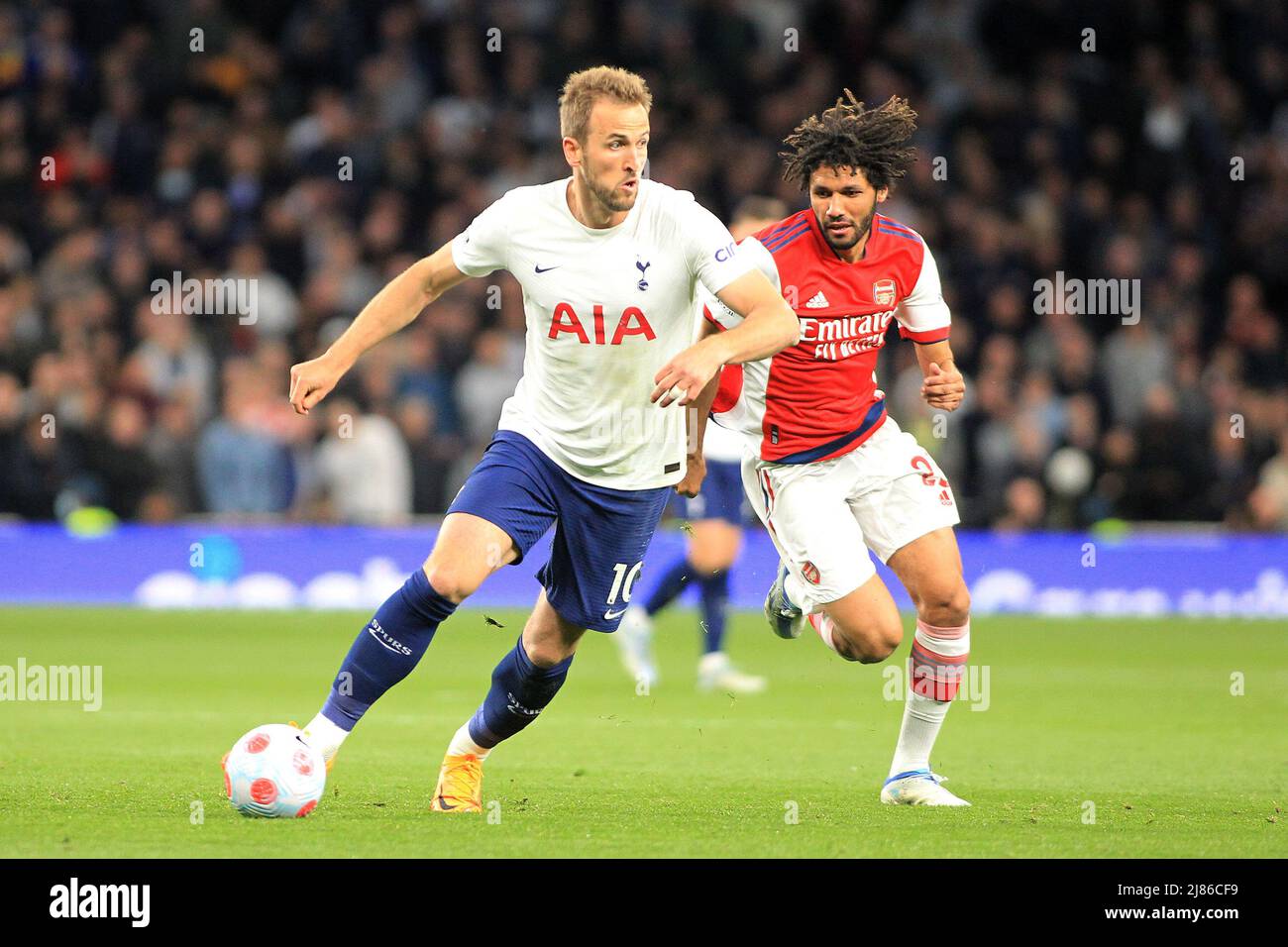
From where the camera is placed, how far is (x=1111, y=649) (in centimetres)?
1302

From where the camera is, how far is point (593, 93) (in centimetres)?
604

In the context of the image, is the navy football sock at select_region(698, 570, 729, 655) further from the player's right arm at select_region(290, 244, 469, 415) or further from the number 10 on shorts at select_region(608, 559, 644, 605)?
the player's right arm at select_region(290, 244, 469, 415)

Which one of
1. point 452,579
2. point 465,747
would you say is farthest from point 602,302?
point 465,747

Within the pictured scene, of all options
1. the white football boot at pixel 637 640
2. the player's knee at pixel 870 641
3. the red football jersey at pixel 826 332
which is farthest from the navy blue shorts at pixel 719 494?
the player's knee at pixel 870 641

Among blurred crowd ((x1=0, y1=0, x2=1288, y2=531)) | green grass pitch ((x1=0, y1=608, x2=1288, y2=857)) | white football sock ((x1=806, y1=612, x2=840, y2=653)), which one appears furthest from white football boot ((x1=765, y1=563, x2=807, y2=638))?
blurred crowd ((x1=0, y1=0, x2=1288, y2=531))

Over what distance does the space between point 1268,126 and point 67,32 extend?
11.8m

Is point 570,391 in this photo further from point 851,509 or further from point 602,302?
point 851,509

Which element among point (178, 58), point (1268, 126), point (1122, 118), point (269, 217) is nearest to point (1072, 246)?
point (1122, 118)

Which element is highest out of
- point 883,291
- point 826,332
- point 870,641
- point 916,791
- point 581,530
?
point 883,291

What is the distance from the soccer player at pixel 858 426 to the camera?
6.74 meters

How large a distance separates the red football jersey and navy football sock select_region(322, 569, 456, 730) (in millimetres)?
1559

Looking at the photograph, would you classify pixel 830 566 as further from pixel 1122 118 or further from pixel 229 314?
pixel 1122 118

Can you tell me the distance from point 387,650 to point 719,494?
4.86 metres

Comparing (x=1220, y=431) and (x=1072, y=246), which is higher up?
(x=1072, y=246)
